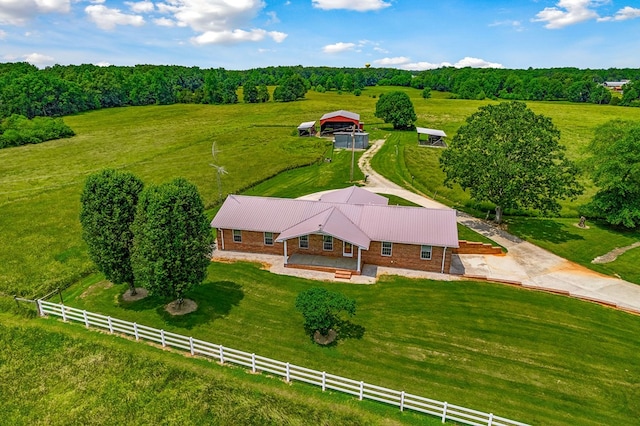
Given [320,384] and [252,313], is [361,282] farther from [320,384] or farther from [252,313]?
[320,384]

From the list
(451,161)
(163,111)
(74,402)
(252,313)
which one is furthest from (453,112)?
(74,402)

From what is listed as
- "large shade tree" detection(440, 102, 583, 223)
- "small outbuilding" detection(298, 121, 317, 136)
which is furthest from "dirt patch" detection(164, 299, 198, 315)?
"small outbuilding" detection(298, 121, 317, 136)

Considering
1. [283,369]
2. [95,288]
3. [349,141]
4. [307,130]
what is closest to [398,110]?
[307,130]

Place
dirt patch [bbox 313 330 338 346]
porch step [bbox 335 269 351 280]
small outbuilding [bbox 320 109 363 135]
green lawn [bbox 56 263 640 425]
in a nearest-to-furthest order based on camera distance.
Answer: green lawn [bbox 56 263 640 425] → dirt patch [bbox 313 330 338 346] → porch step [bbox 335 269 351 280] → small outbuilding [bbox 320 109 363 135]

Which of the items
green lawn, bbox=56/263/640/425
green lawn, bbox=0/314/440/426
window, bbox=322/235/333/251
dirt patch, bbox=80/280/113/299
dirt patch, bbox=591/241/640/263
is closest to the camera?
green lawn, bbox=0/314/440/426

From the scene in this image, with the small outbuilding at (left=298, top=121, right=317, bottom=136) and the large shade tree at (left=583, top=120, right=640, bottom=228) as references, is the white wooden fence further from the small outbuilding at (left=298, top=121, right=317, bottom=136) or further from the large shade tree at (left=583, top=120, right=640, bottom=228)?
the small outbuilding at (left=298, top=121, right=317, bottom=136)

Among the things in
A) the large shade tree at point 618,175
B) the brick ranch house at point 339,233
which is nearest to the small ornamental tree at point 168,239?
the brick ranch house at point 339,233

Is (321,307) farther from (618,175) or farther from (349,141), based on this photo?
(349,141)
